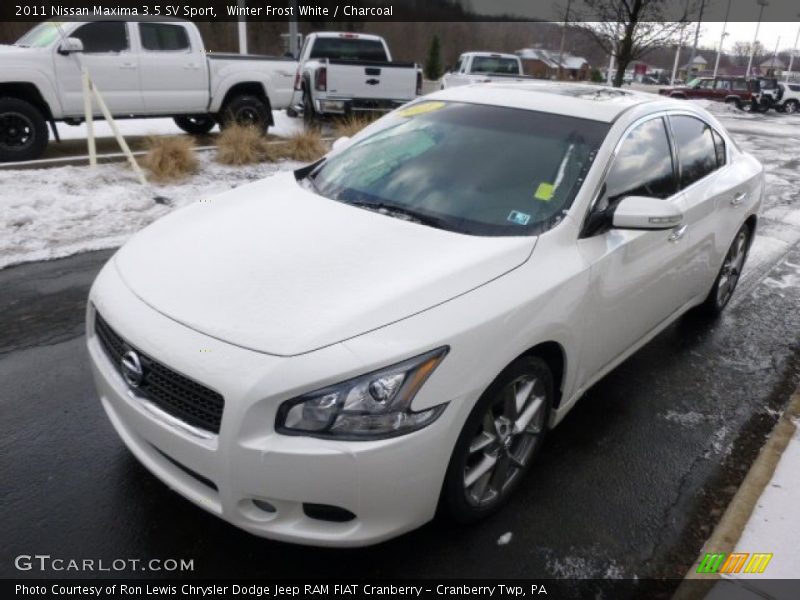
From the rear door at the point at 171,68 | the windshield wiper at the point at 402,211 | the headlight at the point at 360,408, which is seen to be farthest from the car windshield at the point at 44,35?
the headlight at the point at 360,408

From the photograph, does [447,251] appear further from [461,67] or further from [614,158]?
[461,67]

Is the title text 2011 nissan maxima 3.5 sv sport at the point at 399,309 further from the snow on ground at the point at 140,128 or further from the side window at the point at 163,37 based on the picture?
the snow on ground at the point at 140,128

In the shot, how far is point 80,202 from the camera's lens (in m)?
6.85

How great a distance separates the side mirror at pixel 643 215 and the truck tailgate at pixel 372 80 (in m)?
9.79

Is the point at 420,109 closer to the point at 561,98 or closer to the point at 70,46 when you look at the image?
the point at 561,98

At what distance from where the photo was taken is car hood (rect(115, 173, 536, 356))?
2.17 metres

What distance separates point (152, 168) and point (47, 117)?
2492 millimetres

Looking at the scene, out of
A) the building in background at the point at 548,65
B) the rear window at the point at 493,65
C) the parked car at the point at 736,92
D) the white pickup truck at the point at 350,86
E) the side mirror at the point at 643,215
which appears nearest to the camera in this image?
the side mirror at the point at 643,215

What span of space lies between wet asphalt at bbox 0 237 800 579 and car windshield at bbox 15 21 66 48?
21.1 ft

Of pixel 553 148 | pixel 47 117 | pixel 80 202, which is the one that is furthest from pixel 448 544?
pixel 47 117

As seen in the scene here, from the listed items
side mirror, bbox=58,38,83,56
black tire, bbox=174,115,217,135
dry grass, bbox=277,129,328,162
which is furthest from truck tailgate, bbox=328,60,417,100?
side mirror, bbox=58,38,83,56

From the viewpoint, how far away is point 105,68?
963 centimetres

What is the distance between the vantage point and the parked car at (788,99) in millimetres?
32344

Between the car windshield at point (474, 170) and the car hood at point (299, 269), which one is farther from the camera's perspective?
the car windshield at point (474, 170)
